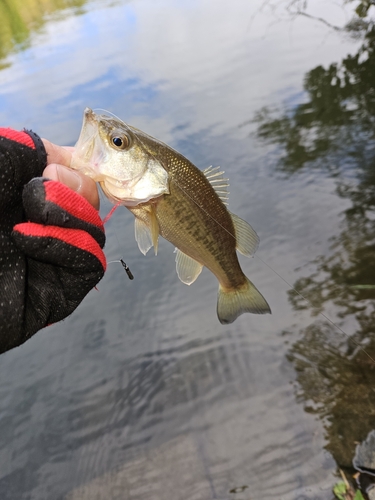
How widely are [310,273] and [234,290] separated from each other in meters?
2.97

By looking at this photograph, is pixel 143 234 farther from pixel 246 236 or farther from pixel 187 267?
pixel 246 236

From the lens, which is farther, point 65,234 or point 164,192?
point 164,192

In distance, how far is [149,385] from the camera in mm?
4566

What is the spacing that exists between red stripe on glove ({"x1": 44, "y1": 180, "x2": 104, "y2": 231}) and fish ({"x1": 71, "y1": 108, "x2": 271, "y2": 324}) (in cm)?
25

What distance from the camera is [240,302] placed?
2.68m

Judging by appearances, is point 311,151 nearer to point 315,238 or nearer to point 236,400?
point 315,238

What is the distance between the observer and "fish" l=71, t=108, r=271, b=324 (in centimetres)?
215

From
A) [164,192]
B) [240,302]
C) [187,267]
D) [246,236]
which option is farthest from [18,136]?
[240,302]

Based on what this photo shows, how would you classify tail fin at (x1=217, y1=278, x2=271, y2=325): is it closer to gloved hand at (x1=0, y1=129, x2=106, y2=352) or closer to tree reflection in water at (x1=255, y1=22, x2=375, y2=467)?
gloved hand at (x1=0, y1=129, x2=106, y2=352)

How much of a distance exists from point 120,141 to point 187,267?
0.90 meters

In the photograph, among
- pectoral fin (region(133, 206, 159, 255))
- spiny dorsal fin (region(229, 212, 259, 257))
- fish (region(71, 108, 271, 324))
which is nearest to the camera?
fish (region(71, 108, 271, 324))

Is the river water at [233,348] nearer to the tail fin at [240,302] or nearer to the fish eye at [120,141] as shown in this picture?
the tail fin at [240,302]

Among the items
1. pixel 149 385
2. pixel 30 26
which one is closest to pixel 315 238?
pixel 149 385

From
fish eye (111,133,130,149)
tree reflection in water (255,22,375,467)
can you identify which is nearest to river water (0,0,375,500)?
tree reflection in water (255,22,375,467)
